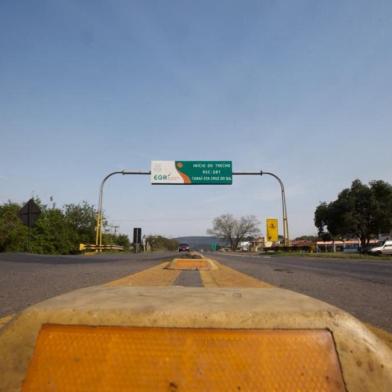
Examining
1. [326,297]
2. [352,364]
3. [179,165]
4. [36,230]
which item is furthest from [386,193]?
[352,364]

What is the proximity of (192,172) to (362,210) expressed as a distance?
115 ft

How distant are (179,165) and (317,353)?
2561 centimetres

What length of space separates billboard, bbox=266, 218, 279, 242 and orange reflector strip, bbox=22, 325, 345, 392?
1054 inches

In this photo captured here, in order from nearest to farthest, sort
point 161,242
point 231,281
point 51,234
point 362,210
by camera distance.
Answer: point 231,281, point 51,234, point 362,210, point 161,242

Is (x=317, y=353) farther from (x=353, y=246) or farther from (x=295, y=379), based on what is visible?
(x=353, y=246)

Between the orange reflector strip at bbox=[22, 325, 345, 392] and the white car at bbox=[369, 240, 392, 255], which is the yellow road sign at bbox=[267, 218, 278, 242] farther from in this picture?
the orange reflector strip at bbox=[22, 325, 345, 392]

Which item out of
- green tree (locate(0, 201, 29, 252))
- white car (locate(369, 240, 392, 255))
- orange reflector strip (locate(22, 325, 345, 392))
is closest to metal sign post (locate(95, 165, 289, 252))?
green tree (locate(0, 201, 29, 252))

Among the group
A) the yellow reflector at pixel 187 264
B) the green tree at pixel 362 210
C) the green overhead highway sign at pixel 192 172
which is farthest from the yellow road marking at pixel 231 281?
the green tree at pixel 362 210

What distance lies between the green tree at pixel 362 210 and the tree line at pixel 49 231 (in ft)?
118

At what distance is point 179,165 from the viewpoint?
86.9 ft

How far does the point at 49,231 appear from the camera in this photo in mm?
35156

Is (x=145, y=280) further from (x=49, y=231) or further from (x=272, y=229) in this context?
(x=49, y=231)

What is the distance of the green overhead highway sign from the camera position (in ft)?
85.5

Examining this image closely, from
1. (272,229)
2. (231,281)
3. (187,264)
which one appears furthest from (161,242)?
(231,281)
